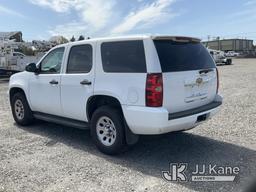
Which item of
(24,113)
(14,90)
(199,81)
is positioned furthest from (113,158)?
(14,90)

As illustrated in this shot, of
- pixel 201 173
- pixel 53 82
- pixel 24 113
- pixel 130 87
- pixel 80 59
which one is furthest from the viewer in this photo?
pixel 24 113

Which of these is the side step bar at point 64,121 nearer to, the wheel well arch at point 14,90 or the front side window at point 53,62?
the wheel well arch at point 14,90

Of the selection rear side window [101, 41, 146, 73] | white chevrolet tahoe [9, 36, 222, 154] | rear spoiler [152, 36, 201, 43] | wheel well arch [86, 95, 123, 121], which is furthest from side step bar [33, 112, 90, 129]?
rear spoiler [152, 36, 201, 43]

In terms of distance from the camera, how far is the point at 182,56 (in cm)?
562

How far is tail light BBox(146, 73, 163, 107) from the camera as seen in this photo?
506 cm

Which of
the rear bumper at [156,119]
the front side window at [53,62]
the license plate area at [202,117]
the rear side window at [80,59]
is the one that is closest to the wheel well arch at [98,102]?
the rear bumper at [156,119]

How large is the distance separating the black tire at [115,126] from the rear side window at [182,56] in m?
1.12

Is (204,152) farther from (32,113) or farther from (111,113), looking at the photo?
(32,113)

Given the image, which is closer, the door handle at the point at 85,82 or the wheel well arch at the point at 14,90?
the door handle at the point at 85,82

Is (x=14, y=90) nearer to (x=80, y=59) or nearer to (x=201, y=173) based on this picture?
(x=80, y=59)

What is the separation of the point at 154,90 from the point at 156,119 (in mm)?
→ 427

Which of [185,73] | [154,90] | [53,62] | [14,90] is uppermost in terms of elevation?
[53,62]

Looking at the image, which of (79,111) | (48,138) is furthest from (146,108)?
(48,138)

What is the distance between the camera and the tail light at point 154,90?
5.06 meters
